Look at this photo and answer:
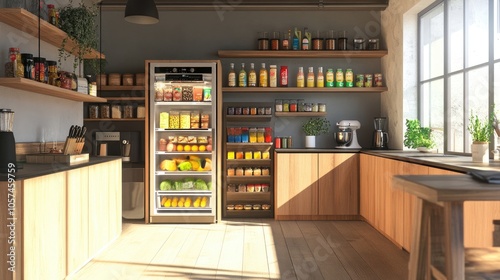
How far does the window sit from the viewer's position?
401 cm

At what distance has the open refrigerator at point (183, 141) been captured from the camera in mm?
5922

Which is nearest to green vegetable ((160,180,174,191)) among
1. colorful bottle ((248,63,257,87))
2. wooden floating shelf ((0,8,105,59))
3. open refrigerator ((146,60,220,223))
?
open refrigerator ((146,60,220,223))

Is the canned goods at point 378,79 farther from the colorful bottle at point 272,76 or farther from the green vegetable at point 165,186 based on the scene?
the green vegetable at point 165,186

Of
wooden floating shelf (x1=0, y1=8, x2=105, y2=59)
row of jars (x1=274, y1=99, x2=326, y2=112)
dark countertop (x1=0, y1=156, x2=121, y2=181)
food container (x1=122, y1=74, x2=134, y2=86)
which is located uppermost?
wooden floating shelf (x1=0, y1=8, x2=105, y2=59)

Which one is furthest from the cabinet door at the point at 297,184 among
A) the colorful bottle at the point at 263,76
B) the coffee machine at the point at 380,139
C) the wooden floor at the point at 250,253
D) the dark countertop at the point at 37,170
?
the dark countertop at the point at 37,170

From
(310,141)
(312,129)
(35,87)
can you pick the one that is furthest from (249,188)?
(35,87)

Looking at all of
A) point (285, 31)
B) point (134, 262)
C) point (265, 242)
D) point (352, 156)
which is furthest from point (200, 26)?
point (134, 262)

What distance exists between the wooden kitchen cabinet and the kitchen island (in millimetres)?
2204

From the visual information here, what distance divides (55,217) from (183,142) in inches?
119

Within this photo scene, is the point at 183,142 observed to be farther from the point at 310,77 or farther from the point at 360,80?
the point at 360,80

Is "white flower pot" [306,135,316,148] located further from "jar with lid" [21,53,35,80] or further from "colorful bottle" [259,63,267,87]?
"jar with lid" [21,53,35,80]

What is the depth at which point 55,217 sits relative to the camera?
3107 mm

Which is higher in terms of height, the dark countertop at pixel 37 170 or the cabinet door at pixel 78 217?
the dark countertop at pixel 37 170

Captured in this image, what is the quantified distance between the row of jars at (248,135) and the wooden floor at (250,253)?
1.14m
